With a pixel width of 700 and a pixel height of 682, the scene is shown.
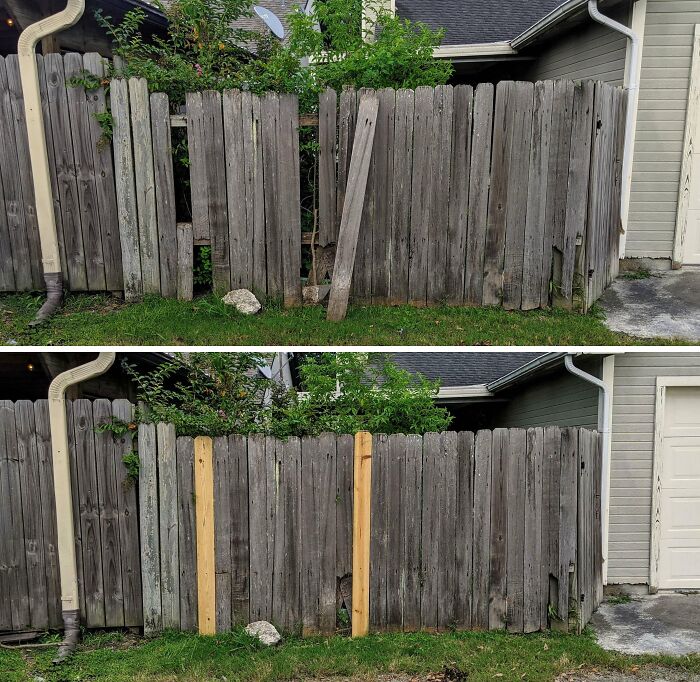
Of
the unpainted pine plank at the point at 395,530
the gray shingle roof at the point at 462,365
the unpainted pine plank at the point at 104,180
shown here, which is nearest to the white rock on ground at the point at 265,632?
the unpainted pine plank at the point at 395,530

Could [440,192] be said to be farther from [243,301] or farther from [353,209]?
[243,301]

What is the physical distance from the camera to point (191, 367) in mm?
5398

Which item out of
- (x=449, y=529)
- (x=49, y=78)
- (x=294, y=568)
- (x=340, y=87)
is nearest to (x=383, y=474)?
(x=449, y=529)

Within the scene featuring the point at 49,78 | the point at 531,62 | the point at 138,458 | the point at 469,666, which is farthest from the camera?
the point at 531,62

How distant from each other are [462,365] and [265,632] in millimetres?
6934

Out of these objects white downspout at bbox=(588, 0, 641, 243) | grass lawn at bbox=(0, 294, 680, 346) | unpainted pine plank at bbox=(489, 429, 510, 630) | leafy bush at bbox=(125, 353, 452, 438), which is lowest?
unpainted pine plank at bbox=(489, 429, 510, 630)

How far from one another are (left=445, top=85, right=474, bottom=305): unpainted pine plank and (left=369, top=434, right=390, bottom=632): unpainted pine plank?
5.59 ft

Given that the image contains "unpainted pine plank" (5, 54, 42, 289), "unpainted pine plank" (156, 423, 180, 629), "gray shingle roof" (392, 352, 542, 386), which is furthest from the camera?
"gray shingle roof" (392, 352, 542, 386)

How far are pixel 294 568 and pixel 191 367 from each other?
185 centimetres

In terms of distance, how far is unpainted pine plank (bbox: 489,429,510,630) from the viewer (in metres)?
4.86

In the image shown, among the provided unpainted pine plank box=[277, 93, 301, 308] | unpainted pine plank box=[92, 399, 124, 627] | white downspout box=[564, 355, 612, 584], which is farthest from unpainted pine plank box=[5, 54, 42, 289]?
white downspout box=[564, 355, 612, 584]

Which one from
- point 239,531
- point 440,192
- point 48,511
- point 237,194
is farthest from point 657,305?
point 48,511

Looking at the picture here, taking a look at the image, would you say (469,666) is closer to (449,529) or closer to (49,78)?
(449,529)

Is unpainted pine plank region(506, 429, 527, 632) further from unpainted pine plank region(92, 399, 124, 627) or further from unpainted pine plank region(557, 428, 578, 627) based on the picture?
unpainted pine plank region(92, 399, 124, 627)
